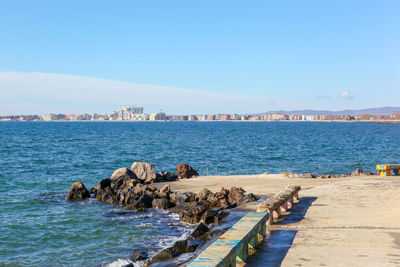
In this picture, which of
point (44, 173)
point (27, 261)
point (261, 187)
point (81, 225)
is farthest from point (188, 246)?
point (44, 173)

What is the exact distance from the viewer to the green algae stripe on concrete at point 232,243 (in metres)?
7.65

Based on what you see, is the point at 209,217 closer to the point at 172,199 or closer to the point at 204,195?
the point at 204,195

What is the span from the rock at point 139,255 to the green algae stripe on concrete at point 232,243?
3.97 metres

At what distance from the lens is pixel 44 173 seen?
127ft

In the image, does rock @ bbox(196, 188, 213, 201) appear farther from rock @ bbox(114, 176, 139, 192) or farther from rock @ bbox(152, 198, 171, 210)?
rock @ bbox(114, 176, 139, 192)

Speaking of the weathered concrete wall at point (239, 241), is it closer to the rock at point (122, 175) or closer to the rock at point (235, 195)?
the rock at point (235, 195)

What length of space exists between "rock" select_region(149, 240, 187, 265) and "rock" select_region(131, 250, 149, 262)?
2.62ft

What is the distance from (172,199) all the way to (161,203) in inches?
37.1

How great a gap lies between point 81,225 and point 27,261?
4774mm

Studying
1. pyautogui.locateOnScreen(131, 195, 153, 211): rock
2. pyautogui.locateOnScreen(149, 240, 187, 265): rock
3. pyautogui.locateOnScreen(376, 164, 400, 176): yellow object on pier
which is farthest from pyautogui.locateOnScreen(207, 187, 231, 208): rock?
pyautogui.locateOnScreen(376, 164, 400, 176): yellow object on pier

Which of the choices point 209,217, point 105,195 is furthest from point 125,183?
point 209,217

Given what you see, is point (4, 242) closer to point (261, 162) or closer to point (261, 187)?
point (261, 187)

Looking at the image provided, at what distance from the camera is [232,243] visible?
8.72 meters

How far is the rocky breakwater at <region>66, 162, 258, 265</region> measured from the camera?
13.5 metres
